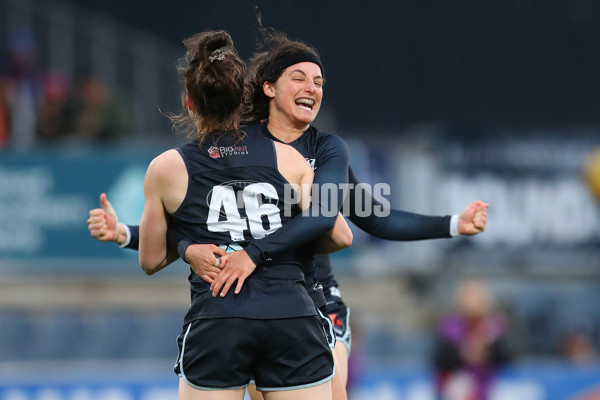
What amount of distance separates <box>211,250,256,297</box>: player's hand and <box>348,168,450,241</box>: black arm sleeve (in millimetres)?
852

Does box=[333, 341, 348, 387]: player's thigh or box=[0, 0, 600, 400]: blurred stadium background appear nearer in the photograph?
box=[333, 341, 348, 387]: player's thigh

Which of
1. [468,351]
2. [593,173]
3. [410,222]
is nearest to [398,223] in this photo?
[410,222]

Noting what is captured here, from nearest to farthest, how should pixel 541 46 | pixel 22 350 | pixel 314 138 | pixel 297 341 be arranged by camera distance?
pixel 297 341 < pixel 314 138 < pixel 22 350 < pixel 541 46

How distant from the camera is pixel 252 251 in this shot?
3.30 meters

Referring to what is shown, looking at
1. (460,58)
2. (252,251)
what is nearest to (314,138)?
(252,251)

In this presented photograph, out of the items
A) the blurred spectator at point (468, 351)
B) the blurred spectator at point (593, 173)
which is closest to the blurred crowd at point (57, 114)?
the blurred spectator at point (468, 351)

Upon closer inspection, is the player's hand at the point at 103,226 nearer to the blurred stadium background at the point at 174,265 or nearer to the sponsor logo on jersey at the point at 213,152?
the sponsor logo on jersey at the point at 213,152

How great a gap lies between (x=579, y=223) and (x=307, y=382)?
7.24 meters

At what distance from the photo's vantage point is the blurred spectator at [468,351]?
7578 mm

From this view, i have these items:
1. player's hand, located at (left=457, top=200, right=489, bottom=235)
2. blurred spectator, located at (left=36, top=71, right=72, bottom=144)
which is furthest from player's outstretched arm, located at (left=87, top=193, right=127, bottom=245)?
blurred spectator, located at (left=36, top=71, right=72, bottom=144)

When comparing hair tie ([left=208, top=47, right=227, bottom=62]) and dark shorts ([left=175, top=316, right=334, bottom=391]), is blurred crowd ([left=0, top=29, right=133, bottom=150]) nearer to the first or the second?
hair tie ([left=208, top=47, right=227, bottom=62])

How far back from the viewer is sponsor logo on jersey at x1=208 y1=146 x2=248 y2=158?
3.37m

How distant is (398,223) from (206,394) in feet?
3.97

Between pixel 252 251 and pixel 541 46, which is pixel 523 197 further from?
pixel 252 251
